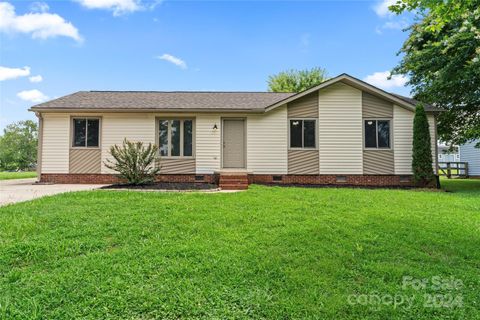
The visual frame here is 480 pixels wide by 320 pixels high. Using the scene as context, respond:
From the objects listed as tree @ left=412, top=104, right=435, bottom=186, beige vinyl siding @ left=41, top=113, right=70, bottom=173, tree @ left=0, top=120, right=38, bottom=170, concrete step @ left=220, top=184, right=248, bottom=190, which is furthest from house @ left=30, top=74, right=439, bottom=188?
tree @ left=0, top=120, right=38, bottom=170

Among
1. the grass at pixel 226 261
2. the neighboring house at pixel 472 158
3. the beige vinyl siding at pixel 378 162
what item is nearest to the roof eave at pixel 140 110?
the beige vinyl siding at pixel 378 162

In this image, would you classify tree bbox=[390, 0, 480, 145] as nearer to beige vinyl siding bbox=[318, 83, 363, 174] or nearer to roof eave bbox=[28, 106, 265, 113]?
beige vinyl siding bbox=[318, 83, 363, 174]

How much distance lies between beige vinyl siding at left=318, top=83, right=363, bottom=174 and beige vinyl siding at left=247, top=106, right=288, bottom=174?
61.2 inches

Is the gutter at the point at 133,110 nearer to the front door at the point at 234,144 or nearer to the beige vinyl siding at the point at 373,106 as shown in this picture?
the front door at the point at 234,144

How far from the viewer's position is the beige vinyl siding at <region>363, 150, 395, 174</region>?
10.7 m

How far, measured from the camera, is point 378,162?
1074cm

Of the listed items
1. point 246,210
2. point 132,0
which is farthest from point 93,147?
point 246,210

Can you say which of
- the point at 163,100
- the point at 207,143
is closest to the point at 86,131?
the point at 163,100

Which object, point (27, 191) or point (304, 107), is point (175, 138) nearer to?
point (27, 191)

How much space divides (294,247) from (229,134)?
26.4 ft

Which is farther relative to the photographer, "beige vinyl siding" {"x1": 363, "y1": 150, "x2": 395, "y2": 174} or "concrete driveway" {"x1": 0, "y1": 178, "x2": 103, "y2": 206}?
"beige vinyl siding" {"x1": 363, "y1": 150, "x2": 395, "y2": 174}

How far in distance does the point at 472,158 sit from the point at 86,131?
85.2 feet

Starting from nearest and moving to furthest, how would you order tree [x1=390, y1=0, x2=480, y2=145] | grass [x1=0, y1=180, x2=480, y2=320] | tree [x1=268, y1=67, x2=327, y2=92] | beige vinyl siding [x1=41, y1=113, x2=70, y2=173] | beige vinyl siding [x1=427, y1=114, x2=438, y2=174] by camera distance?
1. grass [x1=0, y1=180, x2=480, y2=320]
2. tree [x1=390, y1=0, x2=480, y2=145]
3. beige vinyl siding [x1=427, y1=114, x2=438, y2=174]
4. beige vinyl siding [x1=41, y1=113, x2=70, y2=173]
5. tree [x1=268, y1=67, x2=327, y2=92]

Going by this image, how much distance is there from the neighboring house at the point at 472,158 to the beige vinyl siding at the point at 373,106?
14.0 metres
